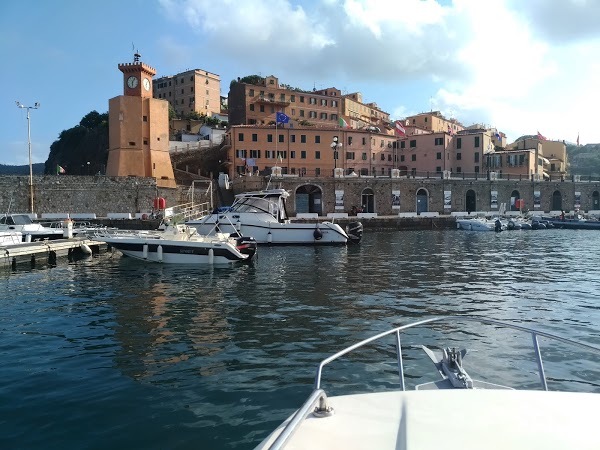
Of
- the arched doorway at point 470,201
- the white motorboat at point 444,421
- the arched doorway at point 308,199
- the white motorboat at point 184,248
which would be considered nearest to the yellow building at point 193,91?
the arched doorway at point 308,199

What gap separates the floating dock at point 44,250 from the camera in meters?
20.0

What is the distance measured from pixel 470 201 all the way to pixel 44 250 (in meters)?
47.9

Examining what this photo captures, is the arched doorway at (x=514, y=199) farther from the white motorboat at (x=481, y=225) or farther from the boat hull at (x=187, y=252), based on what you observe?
the boat hull at (x=187, y=252)

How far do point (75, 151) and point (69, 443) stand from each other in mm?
79386

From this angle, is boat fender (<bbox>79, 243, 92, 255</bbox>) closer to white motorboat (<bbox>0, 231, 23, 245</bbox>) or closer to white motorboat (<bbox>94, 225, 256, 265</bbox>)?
white motorboat (<bbox>0, 231, 23, 245</bbox>)

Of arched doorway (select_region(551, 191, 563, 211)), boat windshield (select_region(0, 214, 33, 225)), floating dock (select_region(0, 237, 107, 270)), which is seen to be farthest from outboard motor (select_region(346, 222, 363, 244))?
arched doorway (select_region(551, 191, 563, 211))

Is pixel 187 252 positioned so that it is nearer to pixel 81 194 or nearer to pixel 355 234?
pixel 355 234

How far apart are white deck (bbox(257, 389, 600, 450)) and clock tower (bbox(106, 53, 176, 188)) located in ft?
152

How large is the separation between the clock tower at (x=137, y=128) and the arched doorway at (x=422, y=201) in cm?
2843

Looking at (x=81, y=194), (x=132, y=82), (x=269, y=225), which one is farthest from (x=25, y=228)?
(x=132, y=82)

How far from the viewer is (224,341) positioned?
363 inches

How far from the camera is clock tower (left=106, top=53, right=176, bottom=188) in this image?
156 feet

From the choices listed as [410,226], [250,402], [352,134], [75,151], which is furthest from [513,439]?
[75,151]

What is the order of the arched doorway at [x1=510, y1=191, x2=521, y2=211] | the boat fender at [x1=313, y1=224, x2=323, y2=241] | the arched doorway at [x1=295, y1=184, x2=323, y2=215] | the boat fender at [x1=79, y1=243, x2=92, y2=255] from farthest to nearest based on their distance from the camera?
the arched doorway at [x1=510, y1=191, x2=521, y2=211] → the arched doorway at [x1=295, y1=184, x2=323, y2=215] → the boat fender at [x1=313, y1=224, x2=323, y2=241] → the boat fender at [x1=79, y1=243, x2=92, y2=255]
